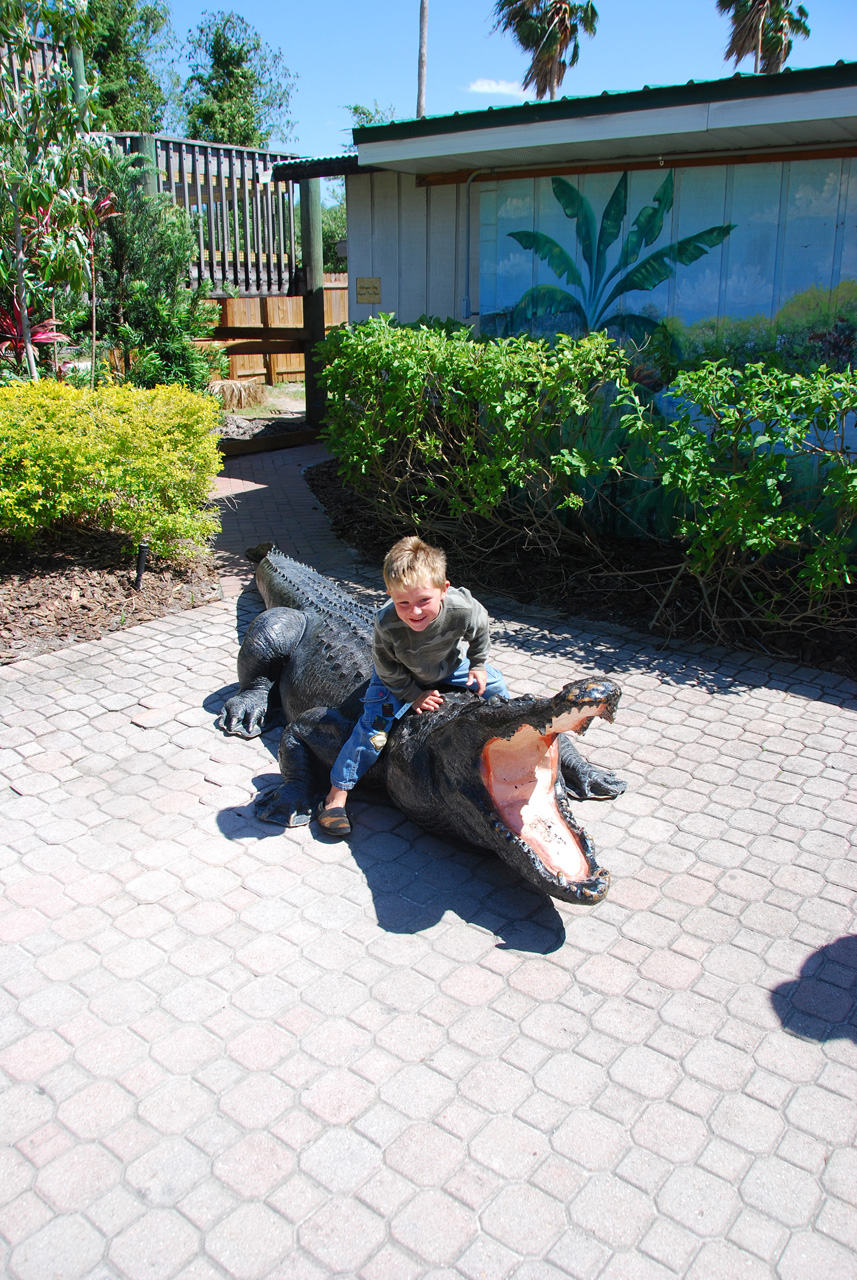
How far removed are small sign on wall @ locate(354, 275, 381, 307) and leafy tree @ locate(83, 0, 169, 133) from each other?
22.9m

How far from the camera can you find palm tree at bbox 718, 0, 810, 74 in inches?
976

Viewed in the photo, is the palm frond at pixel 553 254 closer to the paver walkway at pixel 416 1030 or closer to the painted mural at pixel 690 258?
the painted mural at pixel 690 258

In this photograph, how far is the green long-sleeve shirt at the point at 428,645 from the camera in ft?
12.6

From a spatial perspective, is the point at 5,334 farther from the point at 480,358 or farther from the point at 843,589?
the point at 843,589

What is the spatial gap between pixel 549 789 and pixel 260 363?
1589cm

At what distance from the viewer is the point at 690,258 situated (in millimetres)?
7180

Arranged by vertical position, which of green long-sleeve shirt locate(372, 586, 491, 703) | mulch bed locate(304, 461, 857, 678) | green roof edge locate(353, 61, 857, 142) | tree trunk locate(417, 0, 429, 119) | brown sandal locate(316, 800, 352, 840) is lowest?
brown sandal locate(316, 800, 352, 840)

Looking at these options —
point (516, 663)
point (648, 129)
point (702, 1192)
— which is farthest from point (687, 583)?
point (702, 1192)

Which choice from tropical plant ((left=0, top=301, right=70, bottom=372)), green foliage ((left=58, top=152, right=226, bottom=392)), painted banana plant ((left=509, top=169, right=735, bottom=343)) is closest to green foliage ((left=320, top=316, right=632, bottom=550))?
painted banana plant ((left=509, top=169, right=735, bottom=343))

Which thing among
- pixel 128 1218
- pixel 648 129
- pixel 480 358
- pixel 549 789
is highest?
pixel 648 129

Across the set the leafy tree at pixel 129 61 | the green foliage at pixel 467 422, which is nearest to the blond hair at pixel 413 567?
the green foliage at pixel 467 422

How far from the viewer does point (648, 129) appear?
255 inches

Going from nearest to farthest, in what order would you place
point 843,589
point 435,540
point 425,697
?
point 425,697
point 843,589
point 435,540

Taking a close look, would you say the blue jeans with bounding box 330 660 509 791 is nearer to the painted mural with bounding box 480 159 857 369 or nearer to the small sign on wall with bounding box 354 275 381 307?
the painted mural with bounding box 480 159 857 369
